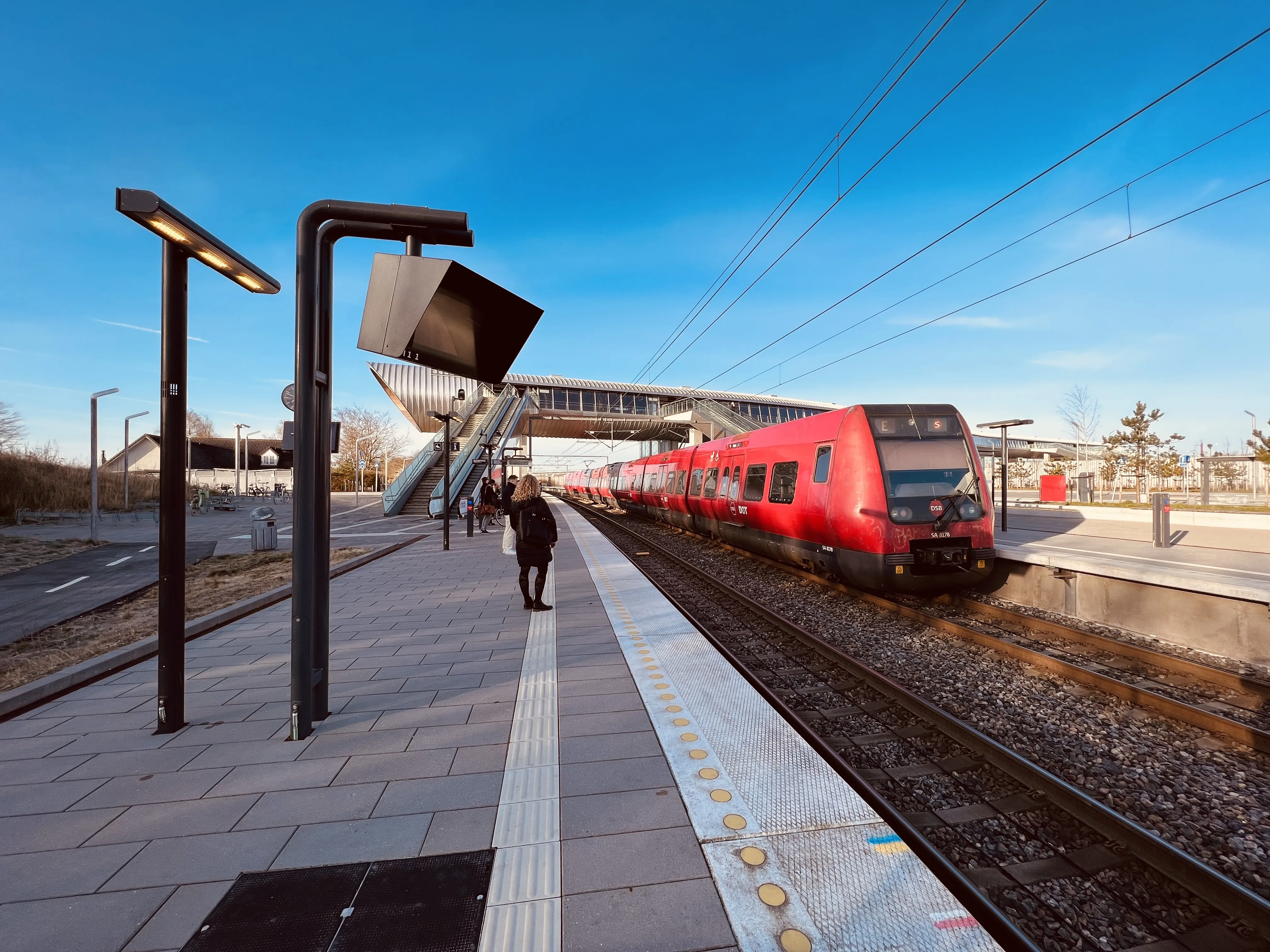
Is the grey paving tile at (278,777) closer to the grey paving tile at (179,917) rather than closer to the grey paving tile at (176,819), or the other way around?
the grey paving tile at (176,819)

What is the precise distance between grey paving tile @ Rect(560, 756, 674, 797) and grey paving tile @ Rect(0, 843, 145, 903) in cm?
161

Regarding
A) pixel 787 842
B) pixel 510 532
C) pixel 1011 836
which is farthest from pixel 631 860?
pixel 510 532

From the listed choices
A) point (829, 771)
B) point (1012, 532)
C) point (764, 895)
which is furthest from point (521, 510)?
point (1012, 532)

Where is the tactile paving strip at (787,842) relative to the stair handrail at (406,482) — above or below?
below

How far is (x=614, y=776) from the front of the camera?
2.88 meters

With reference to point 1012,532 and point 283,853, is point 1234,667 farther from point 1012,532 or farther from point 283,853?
point 1012,532

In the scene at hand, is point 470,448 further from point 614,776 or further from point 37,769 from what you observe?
point 614,776

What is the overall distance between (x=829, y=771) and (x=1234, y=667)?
5.11 metres

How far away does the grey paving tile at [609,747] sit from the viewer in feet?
10.2

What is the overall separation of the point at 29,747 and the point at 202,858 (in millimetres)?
2043

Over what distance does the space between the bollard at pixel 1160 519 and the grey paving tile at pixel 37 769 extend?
13.6m

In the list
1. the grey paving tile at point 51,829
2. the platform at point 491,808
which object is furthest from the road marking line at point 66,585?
the grey paving tile at point 51,829

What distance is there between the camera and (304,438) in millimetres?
3279

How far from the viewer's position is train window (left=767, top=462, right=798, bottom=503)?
29.2 ft
